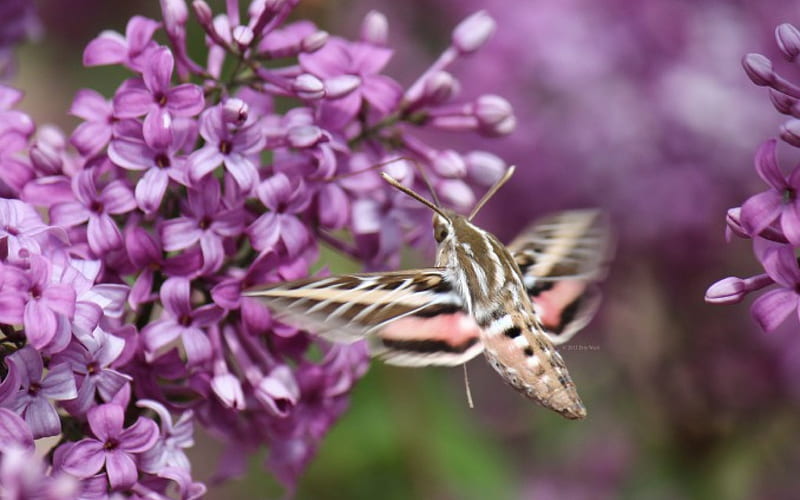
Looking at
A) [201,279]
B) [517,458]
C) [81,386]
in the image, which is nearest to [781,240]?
[201,279]

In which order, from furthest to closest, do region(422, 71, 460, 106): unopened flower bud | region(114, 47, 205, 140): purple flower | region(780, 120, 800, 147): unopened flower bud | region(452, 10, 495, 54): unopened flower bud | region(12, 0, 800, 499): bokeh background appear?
1. region(12, 0, 800, 499): bokeh background
2. region(452, 10, 495, 54): unopened flower bud
3. region(422, 71, 460, 106): unopened flower bud
4. region(114, 47, 205, 140): purple flower
5. region(780, 120, 800, 147): unopened flower bud

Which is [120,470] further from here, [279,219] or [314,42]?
[314,42]

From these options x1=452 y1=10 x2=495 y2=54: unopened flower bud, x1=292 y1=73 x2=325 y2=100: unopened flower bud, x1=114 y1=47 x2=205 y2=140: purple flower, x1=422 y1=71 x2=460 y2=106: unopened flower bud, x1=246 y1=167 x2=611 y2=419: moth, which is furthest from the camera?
x1=452 y1=10 x2=495 y2=54: unopened flower bud

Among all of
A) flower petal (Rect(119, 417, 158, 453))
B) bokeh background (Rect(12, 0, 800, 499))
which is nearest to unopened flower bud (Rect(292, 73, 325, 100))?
flower petal (Rect(119, 417, 158, 453))

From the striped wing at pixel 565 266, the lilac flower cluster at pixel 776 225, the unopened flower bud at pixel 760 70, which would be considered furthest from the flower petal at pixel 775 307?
the striped wing at pixel 565 266

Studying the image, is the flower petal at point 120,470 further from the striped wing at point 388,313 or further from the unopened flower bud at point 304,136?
the unopened flower bud at point 304,136

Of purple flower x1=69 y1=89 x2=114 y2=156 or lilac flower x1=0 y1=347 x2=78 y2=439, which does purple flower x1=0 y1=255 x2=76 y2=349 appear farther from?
purple flower x1=69 y1=89 x2=114 y2=156

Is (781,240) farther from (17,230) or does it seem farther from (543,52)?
(543,52)
